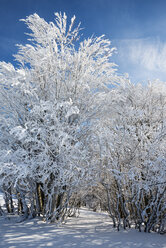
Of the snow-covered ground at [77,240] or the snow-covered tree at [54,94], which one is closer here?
the snow-covered ground at [77,240]

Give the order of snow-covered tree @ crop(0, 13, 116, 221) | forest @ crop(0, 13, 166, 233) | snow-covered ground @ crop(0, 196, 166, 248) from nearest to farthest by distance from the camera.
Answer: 1. snow-covered ground @ crop(0, 196, 166, 248)
2. forest @ crop(0, 13, 166, 233)
3. snow-covered tree @ crop(0, 13, 116, 221)

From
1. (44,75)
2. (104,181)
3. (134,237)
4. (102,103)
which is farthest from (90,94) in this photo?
(134,237)

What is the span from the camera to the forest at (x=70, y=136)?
4.71 metres

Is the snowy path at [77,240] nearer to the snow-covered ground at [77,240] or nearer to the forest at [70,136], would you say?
the snow-covered ground at [77,240]

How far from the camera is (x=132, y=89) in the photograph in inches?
408

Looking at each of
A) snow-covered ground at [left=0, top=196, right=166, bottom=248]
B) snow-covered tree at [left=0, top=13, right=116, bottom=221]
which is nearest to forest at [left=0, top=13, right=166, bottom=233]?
snow-covered tree at [left=0, top=13, right=116, bottom=221]

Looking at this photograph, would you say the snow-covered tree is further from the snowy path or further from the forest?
the snowy path

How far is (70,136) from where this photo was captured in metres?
4.93

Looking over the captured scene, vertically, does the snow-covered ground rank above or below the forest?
below

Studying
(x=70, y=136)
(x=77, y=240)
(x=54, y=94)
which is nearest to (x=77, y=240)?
(x=77, y=240)

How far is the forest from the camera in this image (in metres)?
4.71

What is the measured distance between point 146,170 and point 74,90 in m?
3.44

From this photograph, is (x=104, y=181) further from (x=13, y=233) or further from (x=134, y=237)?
(x=13, y=233)

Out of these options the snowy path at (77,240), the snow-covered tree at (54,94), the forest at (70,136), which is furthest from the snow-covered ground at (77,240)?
the snow-covered tree at (54,94)
